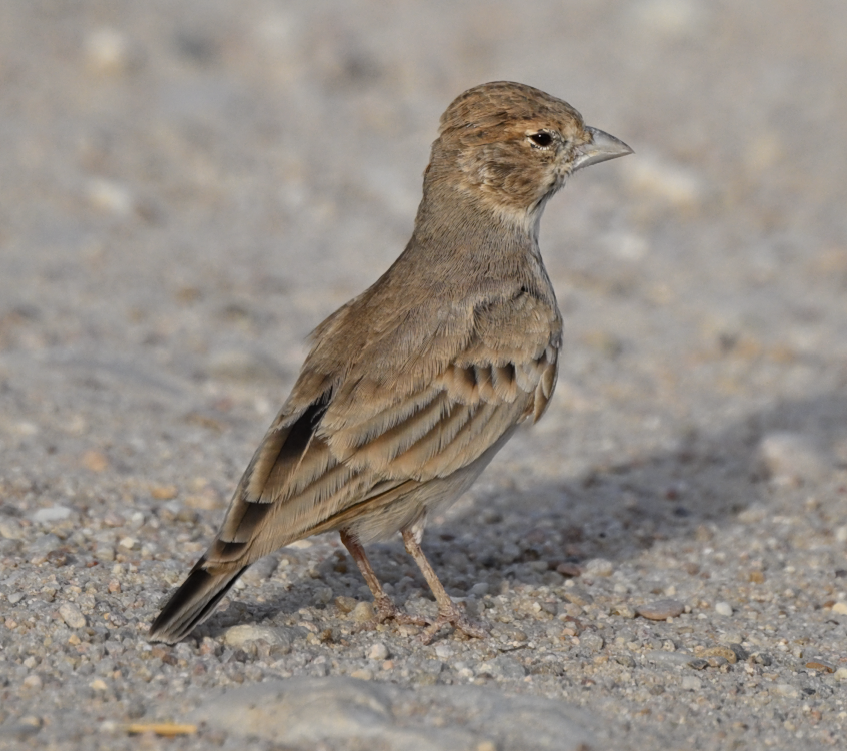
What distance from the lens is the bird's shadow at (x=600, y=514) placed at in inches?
207

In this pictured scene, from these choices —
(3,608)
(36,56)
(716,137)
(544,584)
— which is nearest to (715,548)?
(544,584)

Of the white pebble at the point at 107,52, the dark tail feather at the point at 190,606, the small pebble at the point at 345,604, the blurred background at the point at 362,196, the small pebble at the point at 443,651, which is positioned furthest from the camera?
the white pebble at the point at 107,52

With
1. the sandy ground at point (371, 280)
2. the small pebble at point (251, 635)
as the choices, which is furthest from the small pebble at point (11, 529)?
the small pebble at point (251, 635)

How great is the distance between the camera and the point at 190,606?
406 centimetres

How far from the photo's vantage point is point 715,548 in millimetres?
5762

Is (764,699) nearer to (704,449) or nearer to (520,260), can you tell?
(520,260)

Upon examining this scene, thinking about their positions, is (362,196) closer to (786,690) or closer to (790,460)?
(790,460)

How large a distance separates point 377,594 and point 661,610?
1.12 meters

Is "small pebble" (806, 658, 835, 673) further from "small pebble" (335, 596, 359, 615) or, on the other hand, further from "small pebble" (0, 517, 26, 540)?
"small pebble" (0, 517, 26, 540)

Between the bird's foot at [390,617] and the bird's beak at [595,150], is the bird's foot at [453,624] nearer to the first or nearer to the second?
the bird's foot at [390,617]

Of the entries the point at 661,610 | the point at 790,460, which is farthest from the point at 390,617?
the point at 790,460

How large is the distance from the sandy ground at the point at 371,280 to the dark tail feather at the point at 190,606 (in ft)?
0.35

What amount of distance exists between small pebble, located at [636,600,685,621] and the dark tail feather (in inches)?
68.0

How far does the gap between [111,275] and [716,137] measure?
16.7 ft
